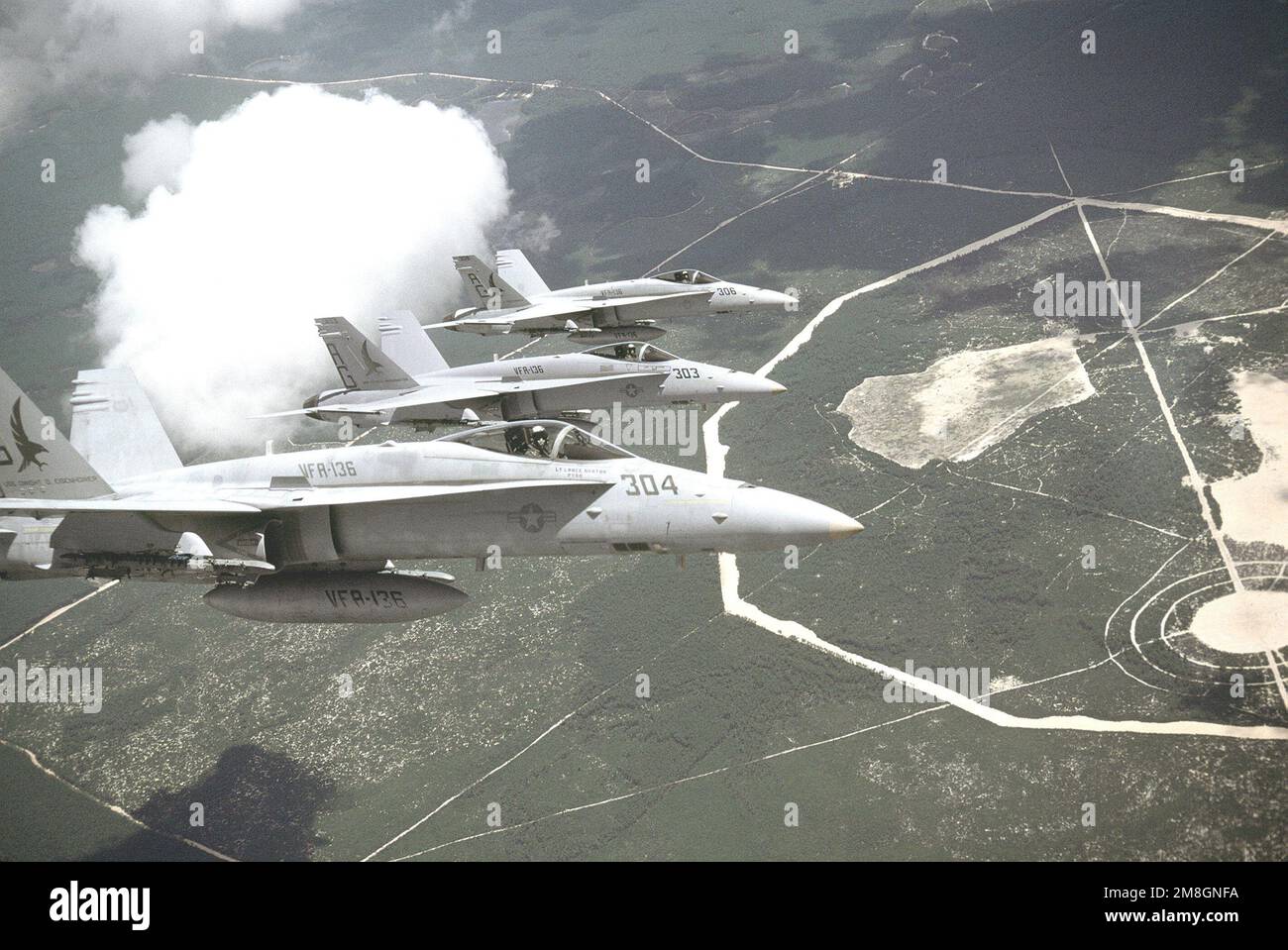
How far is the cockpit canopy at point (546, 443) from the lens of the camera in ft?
92.5

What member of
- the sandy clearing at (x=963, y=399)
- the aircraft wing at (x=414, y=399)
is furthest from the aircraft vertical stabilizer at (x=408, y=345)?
the sandy clearing at (x=963, y=399)

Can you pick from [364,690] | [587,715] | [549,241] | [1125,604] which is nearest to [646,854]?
[587,715]

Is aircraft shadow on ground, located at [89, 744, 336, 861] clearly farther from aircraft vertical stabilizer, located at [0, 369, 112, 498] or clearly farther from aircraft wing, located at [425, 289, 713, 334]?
aircraft vertical stabilizer, located at [0, 369, 112, 498]

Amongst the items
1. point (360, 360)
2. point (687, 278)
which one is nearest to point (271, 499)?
point (360, 360)

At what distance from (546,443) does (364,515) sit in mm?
5699

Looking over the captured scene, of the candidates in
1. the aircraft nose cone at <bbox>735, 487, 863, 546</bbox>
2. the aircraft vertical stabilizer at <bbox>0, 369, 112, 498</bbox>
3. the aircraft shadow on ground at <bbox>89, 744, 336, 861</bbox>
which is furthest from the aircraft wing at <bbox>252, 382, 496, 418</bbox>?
the aircraft shadow on ground at <bbox>89, 744, 336, 861</bbox>

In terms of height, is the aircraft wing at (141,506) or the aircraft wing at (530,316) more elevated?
the aircraft wing at (530,316)

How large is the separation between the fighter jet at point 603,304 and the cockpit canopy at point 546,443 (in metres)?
25.7

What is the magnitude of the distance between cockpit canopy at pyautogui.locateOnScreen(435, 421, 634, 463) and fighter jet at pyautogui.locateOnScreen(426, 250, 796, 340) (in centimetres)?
2566

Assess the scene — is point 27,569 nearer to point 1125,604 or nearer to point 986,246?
point 1125,604

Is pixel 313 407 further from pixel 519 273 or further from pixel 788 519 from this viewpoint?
pixel 788 519

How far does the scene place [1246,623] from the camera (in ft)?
348

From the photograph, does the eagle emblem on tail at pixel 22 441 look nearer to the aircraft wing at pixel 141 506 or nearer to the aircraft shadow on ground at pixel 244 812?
the aircraft wing at pixel 141 506

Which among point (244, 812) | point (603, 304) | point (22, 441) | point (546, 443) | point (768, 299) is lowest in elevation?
point (244, 812)
